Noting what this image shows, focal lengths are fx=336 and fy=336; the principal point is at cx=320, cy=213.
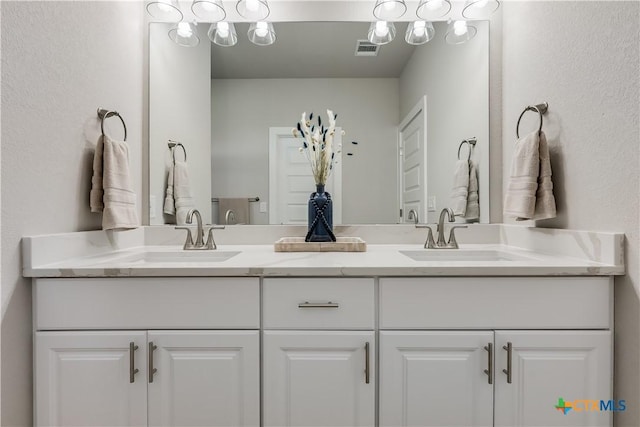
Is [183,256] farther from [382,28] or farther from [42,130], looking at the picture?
[382,28]

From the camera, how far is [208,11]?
5.35 feet

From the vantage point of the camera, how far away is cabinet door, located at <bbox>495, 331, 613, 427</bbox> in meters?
0.98

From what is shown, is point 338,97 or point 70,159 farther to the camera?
point 338,97

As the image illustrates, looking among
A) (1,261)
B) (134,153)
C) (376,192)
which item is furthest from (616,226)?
(134,153)

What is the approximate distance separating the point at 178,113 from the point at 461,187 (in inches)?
56.6

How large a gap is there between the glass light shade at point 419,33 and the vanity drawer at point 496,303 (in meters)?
1.21

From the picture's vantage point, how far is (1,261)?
0.91m

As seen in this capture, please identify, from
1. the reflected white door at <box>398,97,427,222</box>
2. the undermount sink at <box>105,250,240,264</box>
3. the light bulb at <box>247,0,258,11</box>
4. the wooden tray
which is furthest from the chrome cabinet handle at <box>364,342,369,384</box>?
the light bulb at <box>247,0,258,11</box>

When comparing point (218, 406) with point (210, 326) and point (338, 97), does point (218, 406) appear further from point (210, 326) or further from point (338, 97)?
point (338, 97)

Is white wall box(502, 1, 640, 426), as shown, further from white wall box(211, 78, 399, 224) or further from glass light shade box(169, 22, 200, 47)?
glass light shade box(169, 22, 200, 47)

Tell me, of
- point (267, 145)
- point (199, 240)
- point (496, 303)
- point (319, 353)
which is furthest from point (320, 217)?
point (496, 303)

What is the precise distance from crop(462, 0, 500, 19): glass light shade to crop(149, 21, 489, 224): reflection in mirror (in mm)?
99

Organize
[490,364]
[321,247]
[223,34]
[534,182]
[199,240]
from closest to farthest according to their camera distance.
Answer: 1. [490,364]
2. [534,182]
3. [321,247]
4. [199,240]
5. [223,34]

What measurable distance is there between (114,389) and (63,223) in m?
0.57
